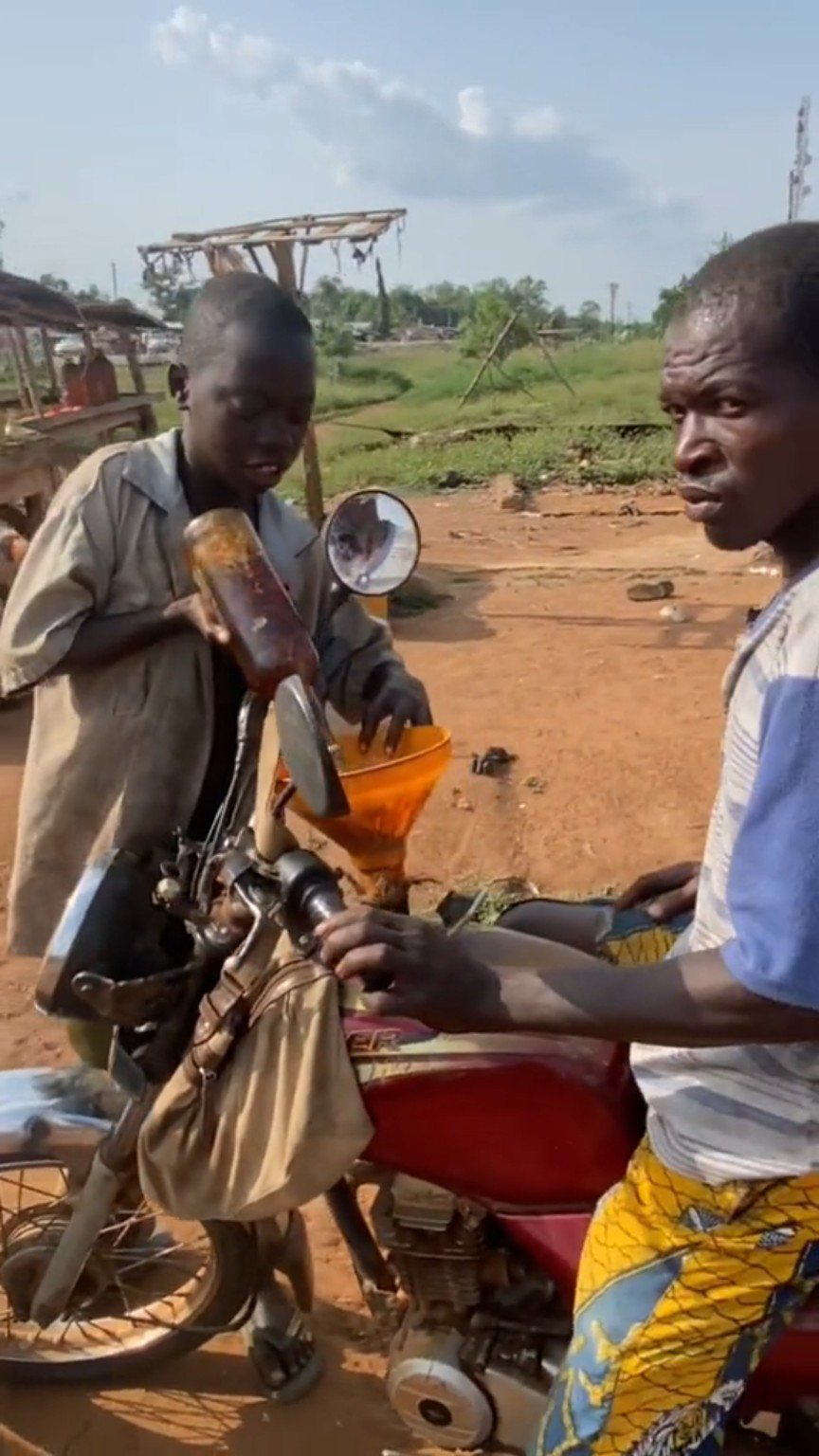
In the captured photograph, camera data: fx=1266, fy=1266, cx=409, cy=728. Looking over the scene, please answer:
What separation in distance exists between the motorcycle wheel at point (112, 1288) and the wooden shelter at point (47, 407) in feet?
23.9

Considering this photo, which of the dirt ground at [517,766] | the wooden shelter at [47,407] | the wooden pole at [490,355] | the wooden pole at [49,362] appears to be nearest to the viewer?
the dirt ground at [517,766]

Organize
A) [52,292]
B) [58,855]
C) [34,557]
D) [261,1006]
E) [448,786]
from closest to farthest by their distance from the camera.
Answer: [261,1006], [34,557], [58,855], [448,786], [52,292]

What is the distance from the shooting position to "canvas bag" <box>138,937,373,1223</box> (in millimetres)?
1694

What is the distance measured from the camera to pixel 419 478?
17125mm

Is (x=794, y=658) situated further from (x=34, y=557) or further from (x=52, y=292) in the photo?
(x=52, y=292)

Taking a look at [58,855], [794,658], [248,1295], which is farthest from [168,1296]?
[794,658]

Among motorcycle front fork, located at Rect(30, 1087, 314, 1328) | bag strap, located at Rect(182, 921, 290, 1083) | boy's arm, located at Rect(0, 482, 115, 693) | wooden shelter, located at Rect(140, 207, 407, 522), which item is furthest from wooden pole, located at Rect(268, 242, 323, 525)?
bag strap, located at Rect(182, 921, 290, 1083)

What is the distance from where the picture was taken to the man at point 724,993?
4.07 feet

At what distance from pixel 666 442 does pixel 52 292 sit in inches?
368

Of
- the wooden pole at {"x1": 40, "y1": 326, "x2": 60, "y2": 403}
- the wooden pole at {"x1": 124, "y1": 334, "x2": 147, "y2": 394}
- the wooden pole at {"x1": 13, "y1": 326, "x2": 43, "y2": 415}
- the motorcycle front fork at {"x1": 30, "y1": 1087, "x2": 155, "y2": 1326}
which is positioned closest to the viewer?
the motorcycle front fork at {"x1": 30, "y1": 1087, "x2": 155, "y2": 1326}

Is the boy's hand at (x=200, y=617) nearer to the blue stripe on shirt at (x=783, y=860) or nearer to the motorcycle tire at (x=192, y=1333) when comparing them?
the blue stripe on shirt at (x=783, y=860)

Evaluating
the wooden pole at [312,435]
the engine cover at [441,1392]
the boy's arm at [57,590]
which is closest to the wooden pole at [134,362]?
the wooden pole at [312,435]

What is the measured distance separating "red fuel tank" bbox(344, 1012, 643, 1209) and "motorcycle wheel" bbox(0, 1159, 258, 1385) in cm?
62

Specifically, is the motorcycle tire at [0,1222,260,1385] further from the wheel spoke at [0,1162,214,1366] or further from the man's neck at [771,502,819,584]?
the man's neck at [771,502,819,584]
